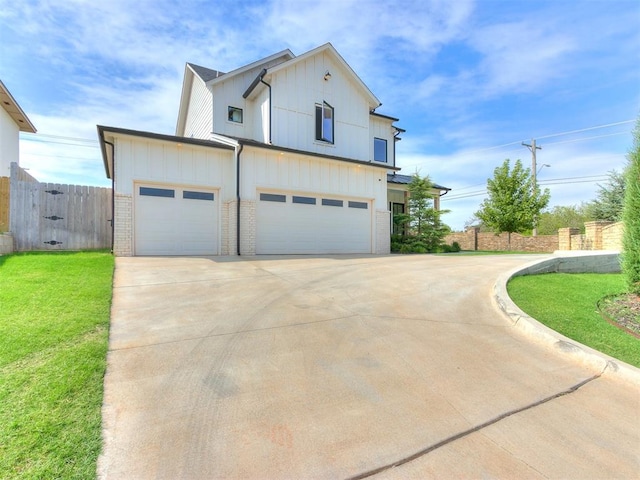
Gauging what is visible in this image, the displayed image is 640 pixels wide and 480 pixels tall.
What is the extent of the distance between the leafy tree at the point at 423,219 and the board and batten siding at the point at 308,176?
124 inches

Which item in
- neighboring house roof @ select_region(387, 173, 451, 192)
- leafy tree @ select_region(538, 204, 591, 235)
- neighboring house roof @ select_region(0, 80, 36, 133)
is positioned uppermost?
neighboring house roof @ select_region(0, 80, 36, 133)

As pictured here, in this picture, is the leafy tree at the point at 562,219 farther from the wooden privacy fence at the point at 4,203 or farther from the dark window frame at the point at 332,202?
the wooden privacy fence at the point at 4,203

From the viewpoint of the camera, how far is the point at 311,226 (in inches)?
510

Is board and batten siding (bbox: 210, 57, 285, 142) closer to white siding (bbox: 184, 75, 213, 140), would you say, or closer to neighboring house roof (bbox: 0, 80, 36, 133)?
white siding (bbox: 184, 75, 213, 140)

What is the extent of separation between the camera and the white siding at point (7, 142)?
14.5 meters

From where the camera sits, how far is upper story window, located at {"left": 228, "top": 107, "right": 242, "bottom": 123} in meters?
14.8

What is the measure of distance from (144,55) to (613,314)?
55.4 feet

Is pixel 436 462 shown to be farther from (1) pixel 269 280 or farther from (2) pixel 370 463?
(1) pixel 269 280

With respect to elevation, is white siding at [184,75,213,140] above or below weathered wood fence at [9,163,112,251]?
above

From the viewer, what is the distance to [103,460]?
1.71 metres

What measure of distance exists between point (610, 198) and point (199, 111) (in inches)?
1135

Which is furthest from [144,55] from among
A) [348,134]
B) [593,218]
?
[593,218]

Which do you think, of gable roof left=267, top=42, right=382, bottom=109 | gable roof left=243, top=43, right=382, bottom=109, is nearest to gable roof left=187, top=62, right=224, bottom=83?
gable roof left=243, top=43, right=382, bottom=109

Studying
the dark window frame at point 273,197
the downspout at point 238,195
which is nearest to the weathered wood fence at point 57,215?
the downspout at point 238,195
